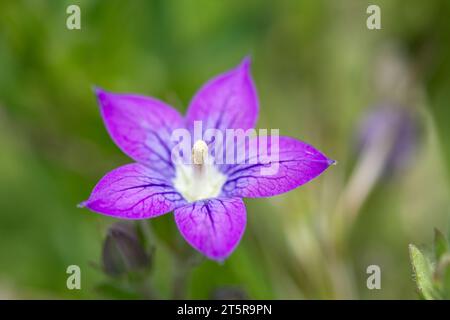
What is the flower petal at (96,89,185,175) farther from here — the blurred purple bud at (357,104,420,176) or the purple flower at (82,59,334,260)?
the blurred purple bud at (357,104,420,176)

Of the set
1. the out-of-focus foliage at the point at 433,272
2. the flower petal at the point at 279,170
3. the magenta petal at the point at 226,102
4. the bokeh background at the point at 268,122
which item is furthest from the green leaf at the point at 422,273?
the bokeh background at the point at 268,122

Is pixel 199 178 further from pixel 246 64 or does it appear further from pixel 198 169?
pixel 246 64

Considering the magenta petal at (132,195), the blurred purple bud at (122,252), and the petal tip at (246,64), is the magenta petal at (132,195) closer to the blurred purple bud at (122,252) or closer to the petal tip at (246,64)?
the blurred purple bud at (122,252)

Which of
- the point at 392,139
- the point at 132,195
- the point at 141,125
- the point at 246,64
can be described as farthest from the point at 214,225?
the point at 392,139

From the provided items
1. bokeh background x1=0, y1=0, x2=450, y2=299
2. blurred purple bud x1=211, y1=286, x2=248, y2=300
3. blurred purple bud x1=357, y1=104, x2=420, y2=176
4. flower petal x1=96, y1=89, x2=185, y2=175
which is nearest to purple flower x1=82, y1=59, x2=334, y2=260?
flower petal x1=96, y1=89, x2=185, y2=175

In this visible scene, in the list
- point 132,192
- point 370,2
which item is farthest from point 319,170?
point 370,2

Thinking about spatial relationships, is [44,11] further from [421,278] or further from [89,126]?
[421,278]

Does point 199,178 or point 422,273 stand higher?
point 199,178
